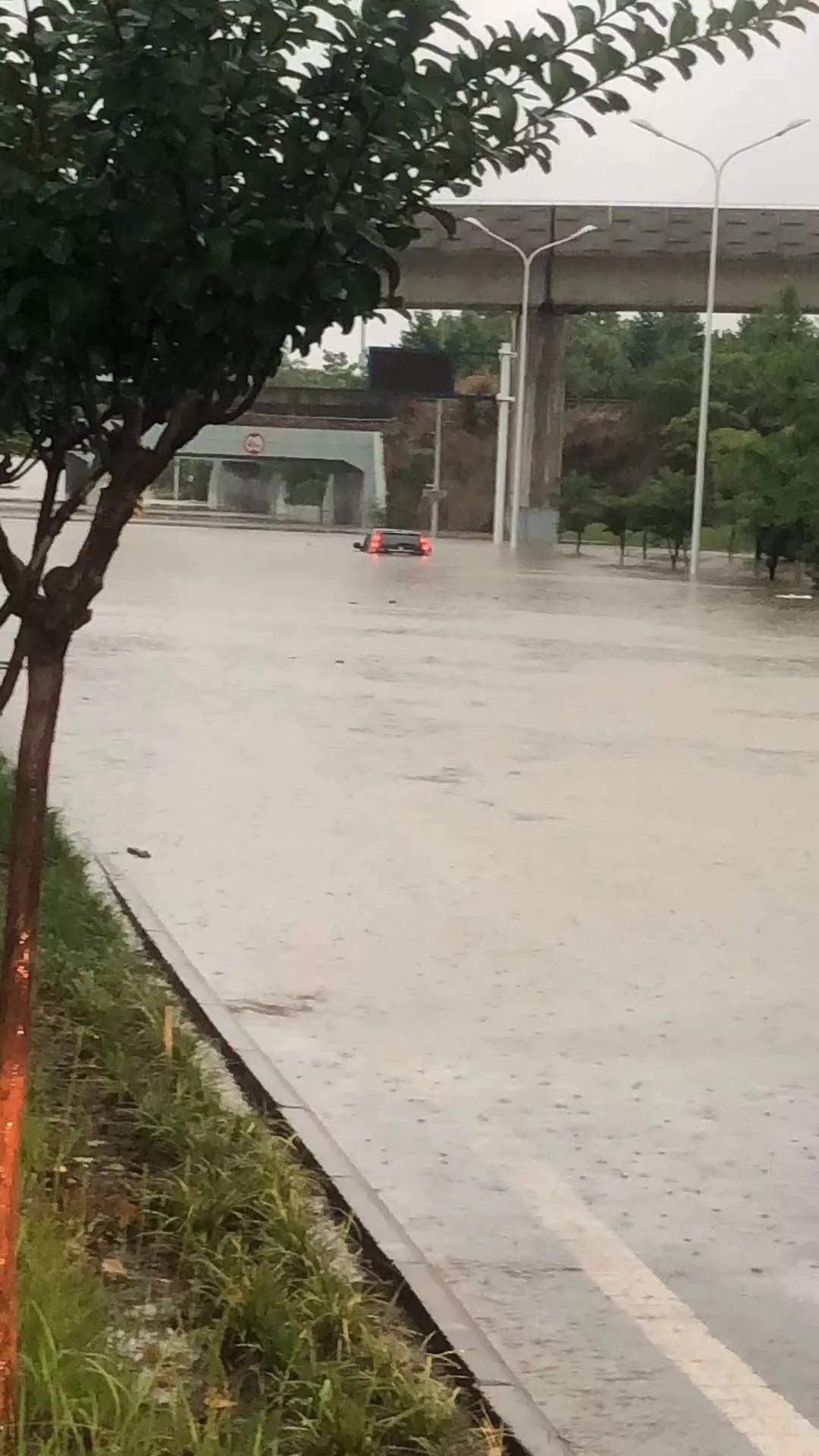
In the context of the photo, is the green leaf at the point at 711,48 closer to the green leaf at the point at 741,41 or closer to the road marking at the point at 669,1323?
the green leaf at the point at 741,41

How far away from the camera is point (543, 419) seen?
6612 centimetres

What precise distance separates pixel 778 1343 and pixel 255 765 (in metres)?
8.07

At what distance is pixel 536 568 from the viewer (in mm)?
50875

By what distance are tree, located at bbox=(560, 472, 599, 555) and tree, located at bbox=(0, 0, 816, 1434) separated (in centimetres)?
6916

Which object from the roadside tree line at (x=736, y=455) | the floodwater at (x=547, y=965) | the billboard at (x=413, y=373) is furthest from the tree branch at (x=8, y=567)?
the billboard at (x=413, y=373)

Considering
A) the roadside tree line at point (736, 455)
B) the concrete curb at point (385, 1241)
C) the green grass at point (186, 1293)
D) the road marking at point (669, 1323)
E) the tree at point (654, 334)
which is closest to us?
the green grass at point (186, 1293)

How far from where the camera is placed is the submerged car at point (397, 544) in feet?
188

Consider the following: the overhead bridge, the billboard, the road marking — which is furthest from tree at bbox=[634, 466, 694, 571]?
the road marking

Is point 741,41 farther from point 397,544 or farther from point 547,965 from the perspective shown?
point 397,544

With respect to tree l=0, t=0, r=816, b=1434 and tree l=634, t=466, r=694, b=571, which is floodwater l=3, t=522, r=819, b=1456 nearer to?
tree l=0, t=0, r=816, b=1434

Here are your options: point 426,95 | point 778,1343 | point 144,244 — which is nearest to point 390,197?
point 426,95

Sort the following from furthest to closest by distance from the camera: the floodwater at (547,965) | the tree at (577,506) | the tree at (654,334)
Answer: the tree at (654,334) → the tree at (577,506) → the floodwater at (547,965)

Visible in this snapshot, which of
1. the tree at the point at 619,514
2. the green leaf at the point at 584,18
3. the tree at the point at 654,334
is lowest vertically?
the tree at the point at 619,514

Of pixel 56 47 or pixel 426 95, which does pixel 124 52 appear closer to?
pixel 56 47
